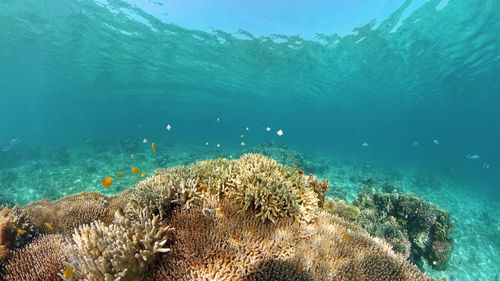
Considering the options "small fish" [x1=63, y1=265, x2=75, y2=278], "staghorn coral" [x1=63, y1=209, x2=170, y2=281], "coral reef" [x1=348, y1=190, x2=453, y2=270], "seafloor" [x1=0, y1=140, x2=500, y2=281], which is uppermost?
"staghorn coral" [x1=63, y1=209, x2=170, y2=281]

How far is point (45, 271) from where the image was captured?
3.22m

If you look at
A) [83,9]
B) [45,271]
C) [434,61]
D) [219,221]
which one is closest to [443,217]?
[219,221]

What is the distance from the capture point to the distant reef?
9.30 feet

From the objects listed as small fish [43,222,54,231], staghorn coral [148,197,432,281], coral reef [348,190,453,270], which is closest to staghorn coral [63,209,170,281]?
staghorn coral [148,197,432,281]

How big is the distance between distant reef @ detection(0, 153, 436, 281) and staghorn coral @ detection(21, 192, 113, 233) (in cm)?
3

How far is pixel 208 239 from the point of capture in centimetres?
322

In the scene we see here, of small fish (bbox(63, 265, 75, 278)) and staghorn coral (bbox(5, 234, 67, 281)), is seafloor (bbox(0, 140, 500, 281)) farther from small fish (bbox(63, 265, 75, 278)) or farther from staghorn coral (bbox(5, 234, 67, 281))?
small fish (bbox(63, 265, 75, 278))

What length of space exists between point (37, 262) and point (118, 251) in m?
1.89

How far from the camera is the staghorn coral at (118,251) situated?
8.46ft

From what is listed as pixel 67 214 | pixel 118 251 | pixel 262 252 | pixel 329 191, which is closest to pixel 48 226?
pixel 67 214

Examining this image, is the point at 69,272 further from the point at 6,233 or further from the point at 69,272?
the point at 6,233

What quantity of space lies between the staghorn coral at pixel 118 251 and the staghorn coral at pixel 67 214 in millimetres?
1721

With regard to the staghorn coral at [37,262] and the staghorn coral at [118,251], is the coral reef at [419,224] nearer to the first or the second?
the staghorn coral at [118,251]

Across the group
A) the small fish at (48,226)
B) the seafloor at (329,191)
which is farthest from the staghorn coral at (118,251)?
the seafloor at (329,191)
